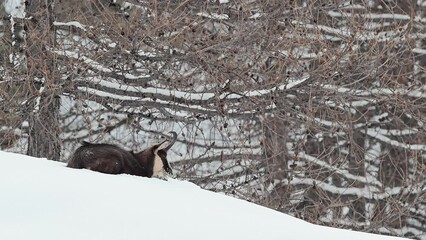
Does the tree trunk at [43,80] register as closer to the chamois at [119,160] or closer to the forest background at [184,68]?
the forest background at [184,68]

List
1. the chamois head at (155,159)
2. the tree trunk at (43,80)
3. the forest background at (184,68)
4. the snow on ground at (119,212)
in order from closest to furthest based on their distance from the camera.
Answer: the snow on ground at (119,212), the chamois head at (155,159), the tree trunk at (43,80), the forest background at (184,68)

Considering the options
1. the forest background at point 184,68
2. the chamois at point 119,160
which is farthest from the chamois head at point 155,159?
the forest background at point 184,68

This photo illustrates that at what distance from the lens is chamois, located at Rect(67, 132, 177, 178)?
30.3 feet

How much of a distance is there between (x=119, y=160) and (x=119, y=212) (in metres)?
2.77

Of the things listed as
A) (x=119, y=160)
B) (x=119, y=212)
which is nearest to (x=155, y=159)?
(x=119, y=160)

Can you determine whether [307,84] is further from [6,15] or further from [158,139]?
[6,15]

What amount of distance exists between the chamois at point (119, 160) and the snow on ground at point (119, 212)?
4.24 ft

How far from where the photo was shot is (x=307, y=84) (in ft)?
44.6

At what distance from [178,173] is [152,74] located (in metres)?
1.70

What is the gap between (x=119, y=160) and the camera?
9.52 m

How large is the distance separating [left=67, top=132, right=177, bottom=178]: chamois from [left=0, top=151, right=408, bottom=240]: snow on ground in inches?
50.9

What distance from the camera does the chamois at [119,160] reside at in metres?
9.24

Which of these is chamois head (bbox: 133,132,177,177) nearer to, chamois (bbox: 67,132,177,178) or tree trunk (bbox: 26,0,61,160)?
chamois (bbox: 67,132,177,178)

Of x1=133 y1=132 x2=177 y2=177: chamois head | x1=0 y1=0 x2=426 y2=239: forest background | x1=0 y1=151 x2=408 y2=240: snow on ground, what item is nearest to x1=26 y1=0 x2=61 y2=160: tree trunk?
x1=0 y1=0 x2=426 y2=239: forest background
